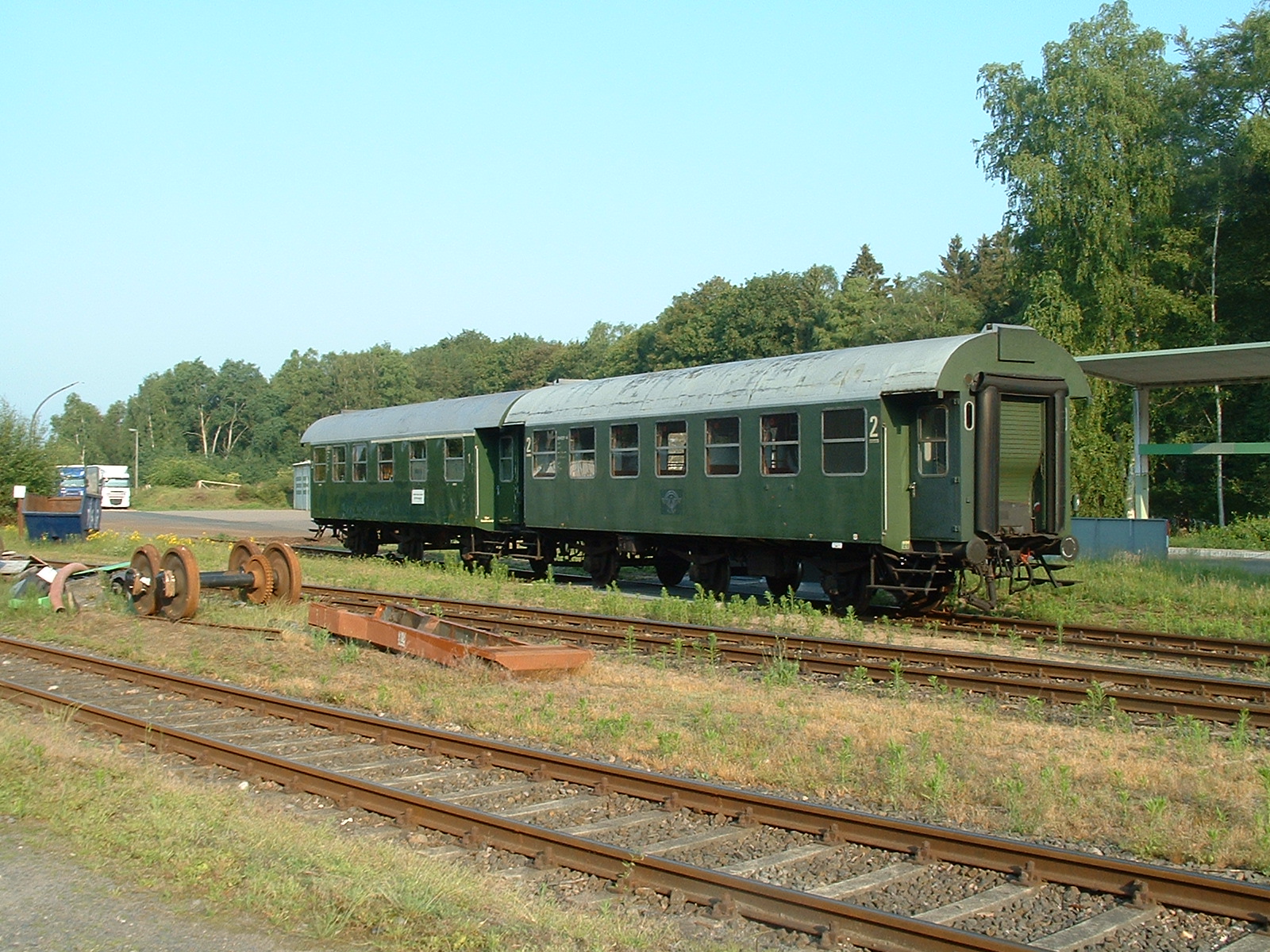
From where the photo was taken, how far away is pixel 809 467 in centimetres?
1489

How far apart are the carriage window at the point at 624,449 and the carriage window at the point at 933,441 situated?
199 inches

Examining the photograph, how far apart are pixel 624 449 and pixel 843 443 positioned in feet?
14.9


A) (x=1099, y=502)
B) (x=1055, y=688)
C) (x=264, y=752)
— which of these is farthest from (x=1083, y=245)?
(x=264, y=752)

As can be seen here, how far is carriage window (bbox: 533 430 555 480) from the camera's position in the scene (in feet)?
65.0

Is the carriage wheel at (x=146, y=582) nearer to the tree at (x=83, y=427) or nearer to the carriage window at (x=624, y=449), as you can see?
the carriage window at (x=624, y=449)

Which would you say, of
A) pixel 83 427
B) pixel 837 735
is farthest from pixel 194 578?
pixel 83 427

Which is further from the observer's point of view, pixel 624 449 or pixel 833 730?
pixel 624 449

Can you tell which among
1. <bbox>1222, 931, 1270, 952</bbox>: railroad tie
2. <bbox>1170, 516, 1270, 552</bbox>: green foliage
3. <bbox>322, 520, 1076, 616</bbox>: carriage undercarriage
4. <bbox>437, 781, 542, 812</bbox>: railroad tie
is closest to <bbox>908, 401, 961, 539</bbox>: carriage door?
<bbox>322, 520, 1076, 616</bbox>: carriage undercarriage

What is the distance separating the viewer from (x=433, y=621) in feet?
39.9

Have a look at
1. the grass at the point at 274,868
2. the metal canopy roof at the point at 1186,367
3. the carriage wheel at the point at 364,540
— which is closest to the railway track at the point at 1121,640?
the grass at the point at 274,868

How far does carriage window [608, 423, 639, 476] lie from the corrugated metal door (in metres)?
5.83

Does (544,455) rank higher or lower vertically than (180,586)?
higher

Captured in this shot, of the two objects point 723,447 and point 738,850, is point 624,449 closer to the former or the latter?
point 723,447

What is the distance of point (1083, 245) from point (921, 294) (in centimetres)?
2640
